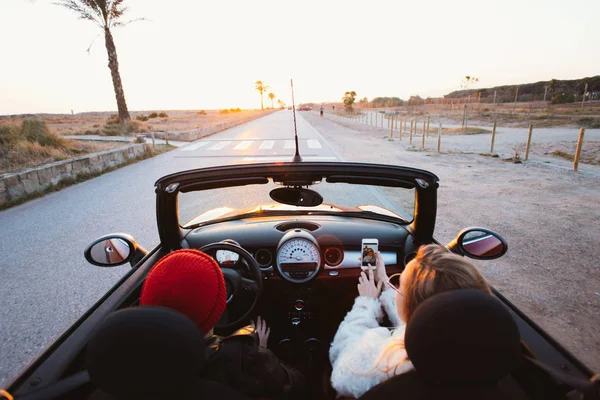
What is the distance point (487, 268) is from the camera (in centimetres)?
491

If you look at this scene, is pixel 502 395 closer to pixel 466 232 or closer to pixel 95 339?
pixel 95 339

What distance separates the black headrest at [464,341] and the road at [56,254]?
11.3ft

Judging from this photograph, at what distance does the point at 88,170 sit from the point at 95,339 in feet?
42.5

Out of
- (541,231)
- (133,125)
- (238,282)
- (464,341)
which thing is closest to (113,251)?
(238,282)

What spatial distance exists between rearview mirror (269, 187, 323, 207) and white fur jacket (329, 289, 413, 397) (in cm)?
90

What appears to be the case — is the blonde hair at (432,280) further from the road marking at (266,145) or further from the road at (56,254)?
the road marking at (266,145)

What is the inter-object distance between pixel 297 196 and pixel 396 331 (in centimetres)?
132

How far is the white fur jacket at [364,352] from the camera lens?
149 cm

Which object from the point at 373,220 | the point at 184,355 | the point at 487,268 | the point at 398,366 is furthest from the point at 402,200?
the point at 184,355

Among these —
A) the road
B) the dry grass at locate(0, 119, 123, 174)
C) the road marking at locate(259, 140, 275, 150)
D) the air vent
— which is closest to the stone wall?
the road

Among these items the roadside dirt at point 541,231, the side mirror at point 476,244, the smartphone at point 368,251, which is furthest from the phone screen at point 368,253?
the roadside dirt at point 541,231

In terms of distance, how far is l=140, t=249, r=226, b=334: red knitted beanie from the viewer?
4.32 ft

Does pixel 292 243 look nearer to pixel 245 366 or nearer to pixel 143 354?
pixel 245 366

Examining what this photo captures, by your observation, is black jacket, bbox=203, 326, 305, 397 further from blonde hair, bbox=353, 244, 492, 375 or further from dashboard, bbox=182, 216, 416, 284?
dashboard, bbox=182, 216, 416, 284
